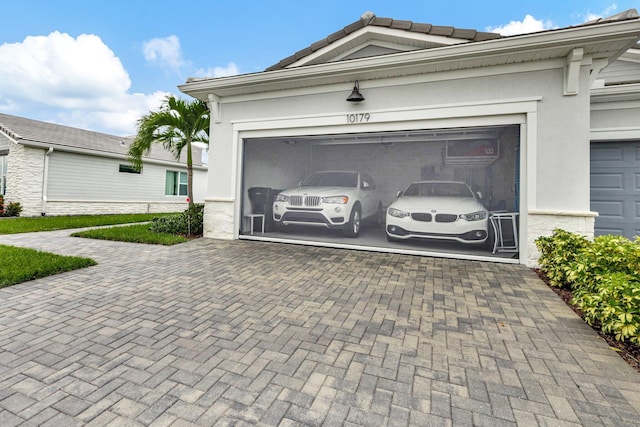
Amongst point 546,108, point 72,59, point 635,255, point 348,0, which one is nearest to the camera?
point 635,255

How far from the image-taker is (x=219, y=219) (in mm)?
7281

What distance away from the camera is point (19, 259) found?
4602mm

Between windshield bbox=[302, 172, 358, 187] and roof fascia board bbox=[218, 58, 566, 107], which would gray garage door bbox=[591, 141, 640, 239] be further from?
windshield bbox=[302, 172, 358, 187]

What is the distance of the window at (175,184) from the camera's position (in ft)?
55.3

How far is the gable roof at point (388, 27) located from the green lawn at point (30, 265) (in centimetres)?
524

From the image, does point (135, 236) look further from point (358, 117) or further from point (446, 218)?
point (446, 218)

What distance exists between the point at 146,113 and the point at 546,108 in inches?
366

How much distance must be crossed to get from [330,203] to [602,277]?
490 centimetres

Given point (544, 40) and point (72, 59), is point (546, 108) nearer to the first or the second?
point (544, 40)

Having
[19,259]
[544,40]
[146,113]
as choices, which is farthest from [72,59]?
[544,40]

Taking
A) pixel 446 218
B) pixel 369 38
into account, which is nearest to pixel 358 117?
pixel 369 38

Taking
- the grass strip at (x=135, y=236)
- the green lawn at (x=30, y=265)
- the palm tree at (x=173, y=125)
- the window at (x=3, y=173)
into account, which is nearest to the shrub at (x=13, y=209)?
the window at (x=3, y=173)

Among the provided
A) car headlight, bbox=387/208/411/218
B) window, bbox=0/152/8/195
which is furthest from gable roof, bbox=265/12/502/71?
window, bbox=0/152/8/195

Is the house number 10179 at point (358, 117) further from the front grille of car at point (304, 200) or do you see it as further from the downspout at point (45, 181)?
the downspout at point (45, 181)
